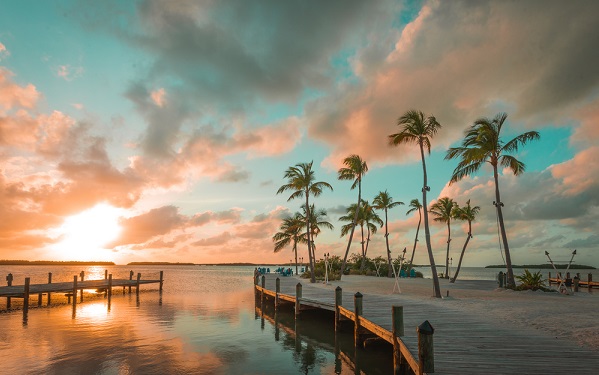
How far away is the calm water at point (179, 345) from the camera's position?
12844 millimetres

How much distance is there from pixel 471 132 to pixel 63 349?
91.8ft

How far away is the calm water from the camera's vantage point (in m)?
12.8

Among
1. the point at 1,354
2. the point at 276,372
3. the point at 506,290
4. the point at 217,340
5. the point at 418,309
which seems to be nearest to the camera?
the point at 276,372

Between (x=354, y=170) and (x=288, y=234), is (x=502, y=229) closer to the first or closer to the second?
(x=354, y=170)

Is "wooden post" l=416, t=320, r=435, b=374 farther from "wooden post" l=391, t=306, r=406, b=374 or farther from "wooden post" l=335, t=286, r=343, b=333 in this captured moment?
"wooden post" l=335, t=286, r=343, b=333

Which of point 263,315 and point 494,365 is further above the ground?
point 494,365

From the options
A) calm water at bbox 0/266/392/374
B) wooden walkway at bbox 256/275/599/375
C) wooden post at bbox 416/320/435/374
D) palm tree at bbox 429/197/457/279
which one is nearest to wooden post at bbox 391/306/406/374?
wooden walkway at bbox 256/275/599/375

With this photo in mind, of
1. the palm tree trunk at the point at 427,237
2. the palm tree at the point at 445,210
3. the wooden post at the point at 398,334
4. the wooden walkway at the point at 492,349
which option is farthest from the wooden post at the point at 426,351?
the palm tree at the point at 445,210

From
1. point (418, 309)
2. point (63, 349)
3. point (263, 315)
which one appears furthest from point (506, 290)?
point (63, 349)

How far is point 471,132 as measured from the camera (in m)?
28.8

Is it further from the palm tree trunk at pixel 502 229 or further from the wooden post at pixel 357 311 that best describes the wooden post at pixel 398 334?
the palm tree trunk at pixel 502 229

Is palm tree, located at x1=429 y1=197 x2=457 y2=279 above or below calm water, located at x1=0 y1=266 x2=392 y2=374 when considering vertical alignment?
above

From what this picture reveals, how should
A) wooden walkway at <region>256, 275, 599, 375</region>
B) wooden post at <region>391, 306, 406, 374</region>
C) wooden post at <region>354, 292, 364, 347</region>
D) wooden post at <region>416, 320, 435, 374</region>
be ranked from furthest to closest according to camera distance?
wooden post at <region>354, 292, 364, 347</region>, wooden post at <region>391, 306, 406, 374</region>, wooden walkway at <region>256, 275, 599, 375</region>, wooden post at <region>416, 320, 435, 374</region>

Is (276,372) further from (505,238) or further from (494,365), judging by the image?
(505,238)
